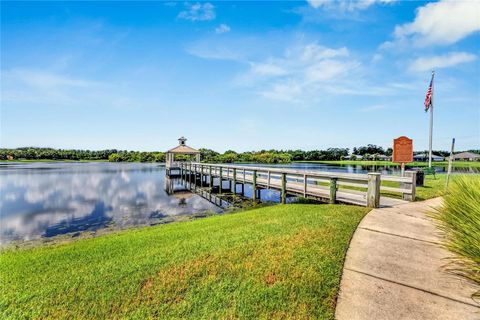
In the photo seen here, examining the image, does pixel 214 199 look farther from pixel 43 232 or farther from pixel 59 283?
pixel 59 283

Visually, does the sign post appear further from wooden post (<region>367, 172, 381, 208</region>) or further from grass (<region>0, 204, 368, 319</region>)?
grass (<region>0, 204, 368, 319</region>)

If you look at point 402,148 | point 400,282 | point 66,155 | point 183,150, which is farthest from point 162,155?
point 400,282

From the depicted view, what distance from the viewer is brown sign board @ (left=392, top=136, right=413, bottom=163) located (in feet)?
41.0

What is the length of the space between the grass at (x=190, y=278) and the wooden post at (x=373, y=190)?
2771 mm

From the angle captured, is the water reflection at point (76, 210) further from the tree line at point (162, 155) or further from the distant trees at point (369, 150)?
the distant trees at point (369, 150)

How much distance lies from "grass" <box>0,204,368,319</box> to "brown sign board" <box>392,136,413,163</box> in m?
8.59

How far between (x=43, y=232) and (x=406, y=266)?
41.5 feet

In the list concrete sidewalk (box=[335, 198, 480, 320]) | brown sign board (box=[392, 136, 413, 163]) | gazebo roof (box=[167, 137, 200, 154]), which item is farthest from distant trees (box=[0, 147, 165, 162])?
concrete sidewalk (box=[335, 198, 480, 320])

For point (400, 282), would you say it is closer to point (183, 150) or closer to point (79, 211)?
point (79, 211)

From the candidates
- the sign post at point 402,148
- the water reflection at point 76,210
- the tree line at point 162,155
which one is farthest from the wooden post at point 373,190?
the tree line at point 162,155

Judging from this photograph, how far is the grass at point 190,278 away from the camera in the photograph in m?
3.38

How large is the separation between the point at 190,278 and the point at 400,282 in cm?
327

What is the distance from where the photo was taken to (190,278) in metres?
4.04

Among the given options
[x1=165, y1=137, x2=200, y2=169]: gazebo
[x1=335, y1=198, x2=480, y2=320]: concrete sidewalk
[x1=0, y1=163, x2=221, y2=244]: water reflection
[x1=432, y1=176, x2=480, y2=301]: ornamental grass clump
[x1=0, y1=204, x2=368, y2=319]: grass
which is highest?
[x1=165, y1=137, x2=200, y2=169]: gazebo
